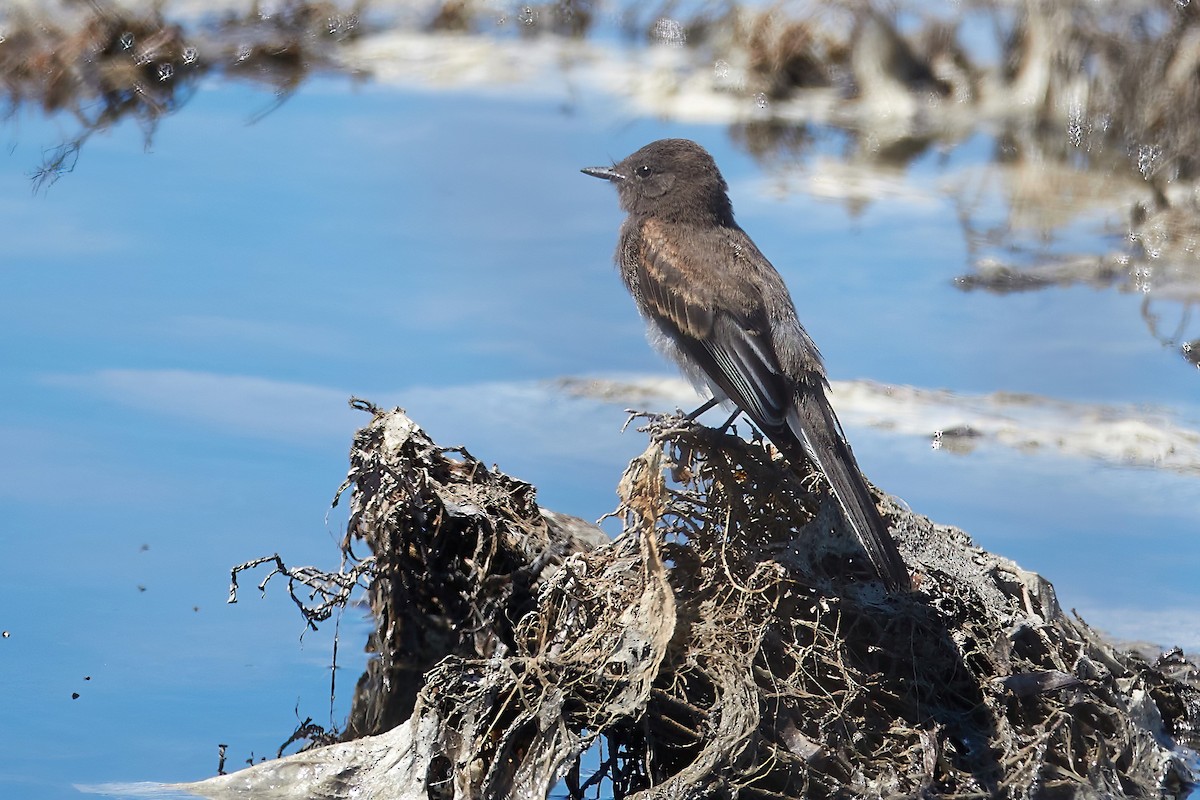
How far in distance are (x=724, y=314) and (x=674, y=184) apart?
3.38ft

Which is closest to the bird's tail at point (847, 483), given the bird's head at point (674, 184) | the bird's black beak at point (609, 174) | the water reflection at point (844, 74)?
the bird's head at point (674, 184)

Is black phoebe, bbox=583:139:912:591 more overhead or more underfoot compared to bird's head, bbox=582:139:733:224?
more underfoot

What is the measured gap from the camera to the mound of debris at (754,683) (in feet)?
15.9

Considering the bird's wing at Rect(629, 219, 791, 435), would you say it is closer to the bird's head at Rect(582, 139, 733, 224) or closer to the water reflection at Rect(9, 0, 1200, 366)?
the bird's head at Rect(582, 139, 733, 224)

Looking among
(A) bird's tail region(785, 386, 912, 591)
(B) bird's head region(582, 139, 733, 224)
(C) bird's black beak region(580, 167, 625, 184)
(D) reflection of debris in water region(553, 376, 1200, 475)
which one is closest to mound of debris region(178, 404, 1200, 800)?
(A) bird's tail region(785, 386, 912, 591)

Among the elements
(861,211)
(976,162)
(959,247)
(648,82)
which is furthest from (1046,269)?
(648,82)

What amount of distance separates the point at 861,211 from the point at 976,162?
227 centimetres

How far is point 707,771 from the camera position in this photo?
4688mm

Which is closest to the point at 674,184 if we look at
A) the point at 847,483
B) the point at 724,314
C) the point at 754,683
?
the point at 724,314

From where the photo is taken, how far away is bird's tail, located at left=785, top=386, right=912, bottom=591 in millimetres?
5039

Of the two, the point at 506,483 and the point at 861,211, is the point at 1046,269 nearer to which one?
the point at 861,211

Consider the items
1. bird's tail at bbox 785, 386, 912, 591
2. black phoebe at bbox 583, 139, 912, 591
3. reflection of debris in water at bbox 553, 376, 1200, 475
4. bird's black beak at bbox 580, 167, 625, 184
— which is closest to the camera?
bird's tail at bbox 785, 386, 912, 591

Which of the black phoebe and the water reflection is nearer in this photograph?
the black phoebe

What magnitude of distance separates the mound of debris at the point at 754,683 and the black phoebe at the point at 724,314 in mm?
159
